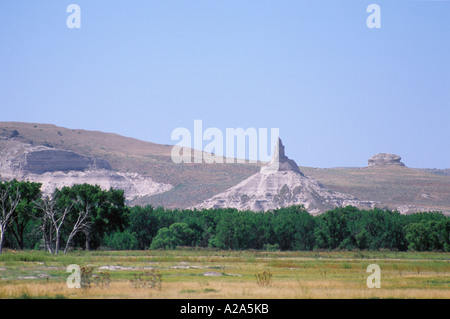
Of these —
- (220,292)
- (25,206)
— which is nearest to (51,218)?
(25,206)

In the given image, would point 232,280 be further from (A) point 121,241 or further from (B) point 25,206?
(A) point 121,241

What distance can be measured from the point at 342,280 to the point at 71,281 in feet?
53.5

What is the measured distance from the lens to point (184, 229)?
353ft

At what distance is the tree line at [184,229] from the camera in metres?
84.1

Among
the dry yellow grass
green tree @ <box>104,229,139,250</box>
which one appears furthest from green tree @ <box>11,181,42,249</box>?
the dry yellow grass

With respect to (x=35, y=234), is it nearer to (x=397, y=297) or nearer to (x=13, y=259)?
(x=13, y=259)

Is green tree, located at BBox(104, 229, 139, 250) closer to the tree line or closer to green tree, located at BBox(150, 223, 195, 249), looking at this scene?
the tree line

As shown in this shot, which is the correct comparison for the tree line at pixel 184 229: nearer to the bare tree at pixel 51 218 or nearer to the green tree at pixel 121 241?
the green tree at pixel 121 241

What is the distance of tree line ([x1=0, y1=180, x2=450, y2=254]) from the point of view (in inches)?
3312

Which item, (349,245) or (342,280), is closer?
(342,280)

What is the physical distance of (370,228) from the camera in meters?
106
